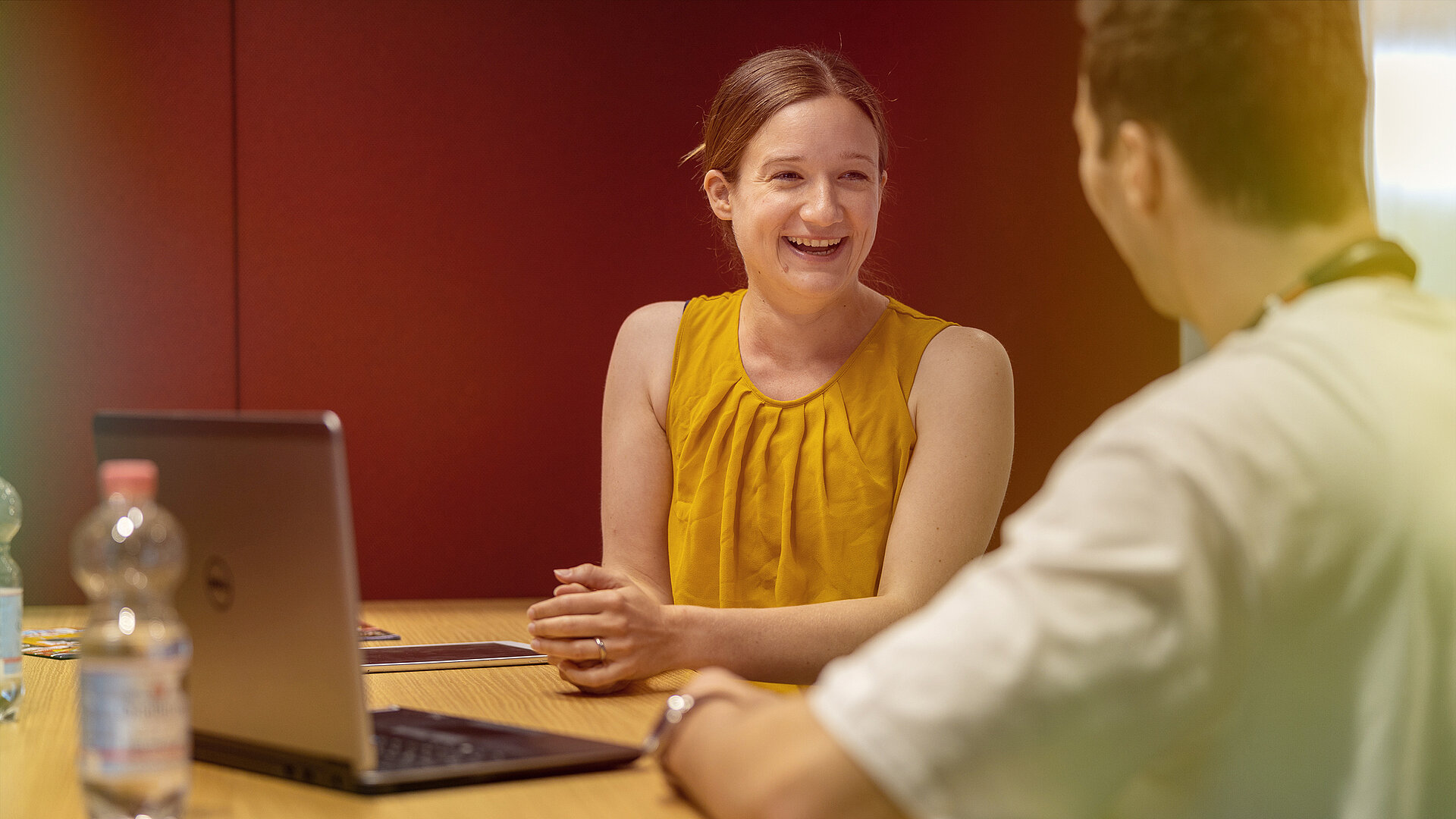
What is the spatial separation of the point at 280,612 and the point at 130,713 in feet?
0.53

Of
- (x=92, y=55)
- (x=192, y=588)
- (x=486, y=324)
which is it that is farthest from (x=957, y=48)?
(x=192, y=588)

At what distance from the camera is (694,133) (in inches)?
142

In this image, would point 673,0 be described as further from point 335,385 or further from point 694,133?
point 335,385

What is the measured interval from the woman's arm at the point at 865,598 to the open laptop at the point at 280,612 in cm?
35

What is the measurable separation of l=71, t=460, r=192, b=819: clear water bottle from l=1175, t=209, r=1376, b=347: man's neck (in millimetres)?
759

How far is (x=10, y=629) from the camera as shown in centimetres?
130

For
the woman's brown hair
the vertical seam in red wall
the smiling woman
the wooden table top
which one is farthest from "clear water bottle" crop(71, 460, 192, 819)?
the vertical seam in red wall

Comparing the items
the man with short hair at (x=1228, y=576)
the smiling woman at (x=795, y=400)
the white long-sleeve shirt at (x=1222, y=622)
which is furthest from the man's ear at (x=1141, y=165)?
the smiling woman at (x=795, y=400)

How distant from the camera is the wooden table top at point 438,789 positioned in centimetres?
98

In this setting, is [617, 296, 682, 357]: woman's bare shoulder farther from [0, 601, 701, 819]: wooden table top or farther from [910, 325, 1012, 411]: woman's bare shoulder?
[0, 601, 701, 819]: wooden table top

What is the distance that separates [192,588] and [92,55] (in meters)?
2.66

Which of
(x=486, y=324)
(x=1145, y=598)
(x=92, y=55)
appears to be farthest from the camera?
(x=486, y=324)

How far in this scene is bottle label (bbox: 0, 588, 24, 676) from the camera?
1282mm

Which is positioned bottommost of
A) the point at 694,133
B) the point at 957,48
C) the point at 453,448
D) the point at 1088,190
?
the point at 453,448
